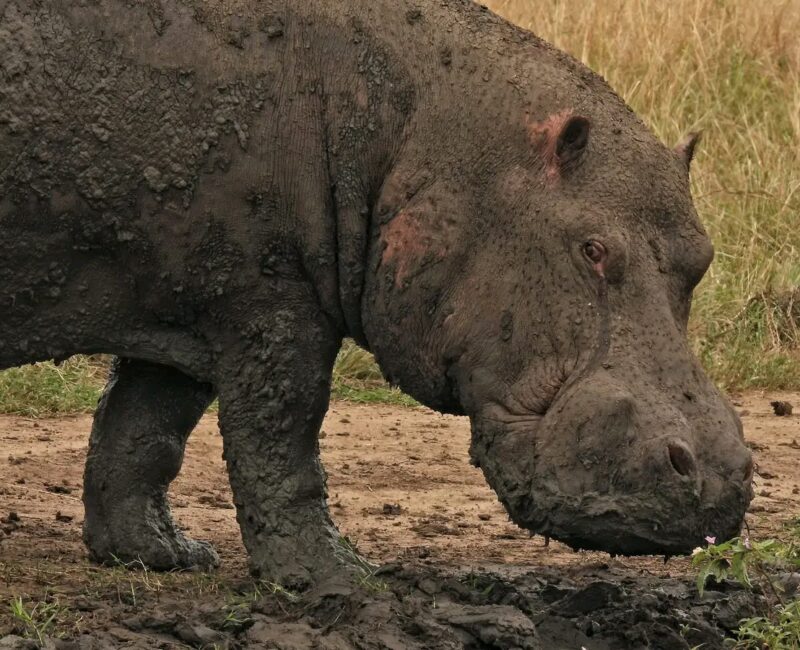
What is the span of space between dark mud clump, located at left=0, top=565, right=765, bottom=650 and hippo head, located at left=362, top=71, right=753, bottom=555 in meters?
0.42

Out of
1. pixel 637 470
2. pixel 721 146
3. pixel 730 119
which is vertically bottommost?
pixel 637 470

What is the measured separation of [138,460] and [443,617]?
4.91ft

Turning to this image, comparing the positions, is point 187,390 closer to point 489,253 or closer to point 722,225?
point 489,253

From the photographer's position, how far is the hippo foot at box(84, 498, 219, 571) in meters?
6.33

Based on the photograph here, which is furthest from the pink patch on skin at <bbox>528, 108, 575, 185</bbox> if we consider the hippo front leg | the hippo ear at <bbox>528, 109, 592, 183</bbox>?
the hippo front leg

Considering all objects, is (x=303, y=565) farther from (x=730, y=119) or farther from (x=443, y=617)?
(x=730, y=119)

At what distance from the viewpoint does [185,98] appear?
215 inches

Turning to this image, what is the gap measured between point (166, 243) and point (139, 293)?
0.21 metres

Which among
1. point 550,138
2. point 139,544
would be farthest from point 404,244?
point 139,544

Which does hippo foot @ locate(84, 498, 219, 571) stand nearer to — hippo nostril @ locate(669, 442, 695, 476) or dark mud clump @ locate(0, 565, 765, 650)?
dark mud clump @ locate(0, 565, 765, 650)

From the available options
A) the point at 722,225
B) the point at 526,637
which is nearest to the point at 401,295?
the point at 526,637

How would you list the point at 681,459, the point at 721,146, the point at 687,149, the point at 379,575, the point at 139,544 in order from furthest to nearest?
the point at 721,146
the point at 139,544
the point at 379,575
the point at 687,149
the point at 681,459

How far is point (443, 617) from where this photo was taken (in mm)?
5367

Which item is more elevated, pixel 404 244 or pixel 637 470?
pixel 404 244
